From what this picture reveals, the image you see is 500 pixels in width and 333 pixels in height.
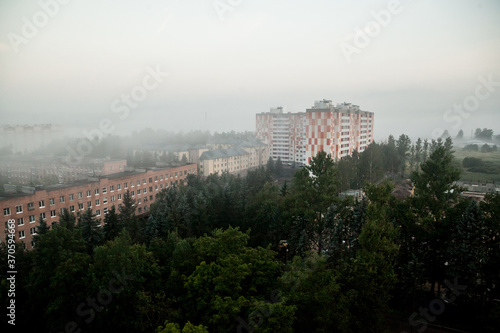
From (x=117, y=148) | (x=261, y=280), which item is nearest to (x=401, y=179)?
(x=261, y=280)

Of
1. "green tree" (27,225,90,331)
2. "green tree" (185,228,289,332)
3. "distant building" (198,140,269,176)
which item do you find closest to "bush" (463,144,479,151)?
"distant building" (198,140,269,176)

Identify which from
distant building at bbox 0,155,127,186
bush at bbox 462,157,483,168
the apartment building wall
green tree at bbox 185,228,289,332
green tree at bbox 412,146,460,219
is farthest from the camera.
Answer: bush at bbox 462,157,483,168

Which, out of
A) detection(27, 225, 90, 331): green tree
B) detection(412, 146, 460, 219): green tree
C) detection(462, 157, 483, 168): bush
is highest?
detection(412, 146, 460, 219): green tree

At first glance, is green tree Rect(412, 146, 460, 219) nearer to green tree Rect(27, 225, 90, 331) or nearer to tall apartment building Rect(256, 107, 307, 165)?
green tree Rect(27, 225, 90, 331)

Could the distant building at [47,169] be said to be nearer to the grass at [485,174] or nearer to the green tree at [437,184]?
the green tree at [437,184]

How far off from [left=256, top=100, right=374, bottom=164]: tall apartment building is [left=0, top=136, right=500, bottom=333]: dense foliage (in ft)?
66.9

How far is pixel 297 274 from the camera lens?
816 centimetres

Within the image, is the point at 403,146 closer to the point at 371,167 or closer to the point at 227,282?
the point at 371,167

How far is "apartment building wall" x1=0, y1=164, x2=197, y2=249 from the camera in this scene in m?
17.4

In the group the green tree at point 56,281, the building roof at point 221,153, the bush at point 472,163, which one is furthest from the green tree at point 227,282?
the bush at point 472,163

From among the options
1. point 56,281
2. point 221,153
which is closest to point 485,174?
point 221,153

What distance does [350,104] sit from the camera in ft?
146

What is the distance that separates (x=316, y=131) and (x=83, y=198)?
23684mm

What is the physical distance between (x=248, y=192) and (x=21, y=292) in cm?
1354
